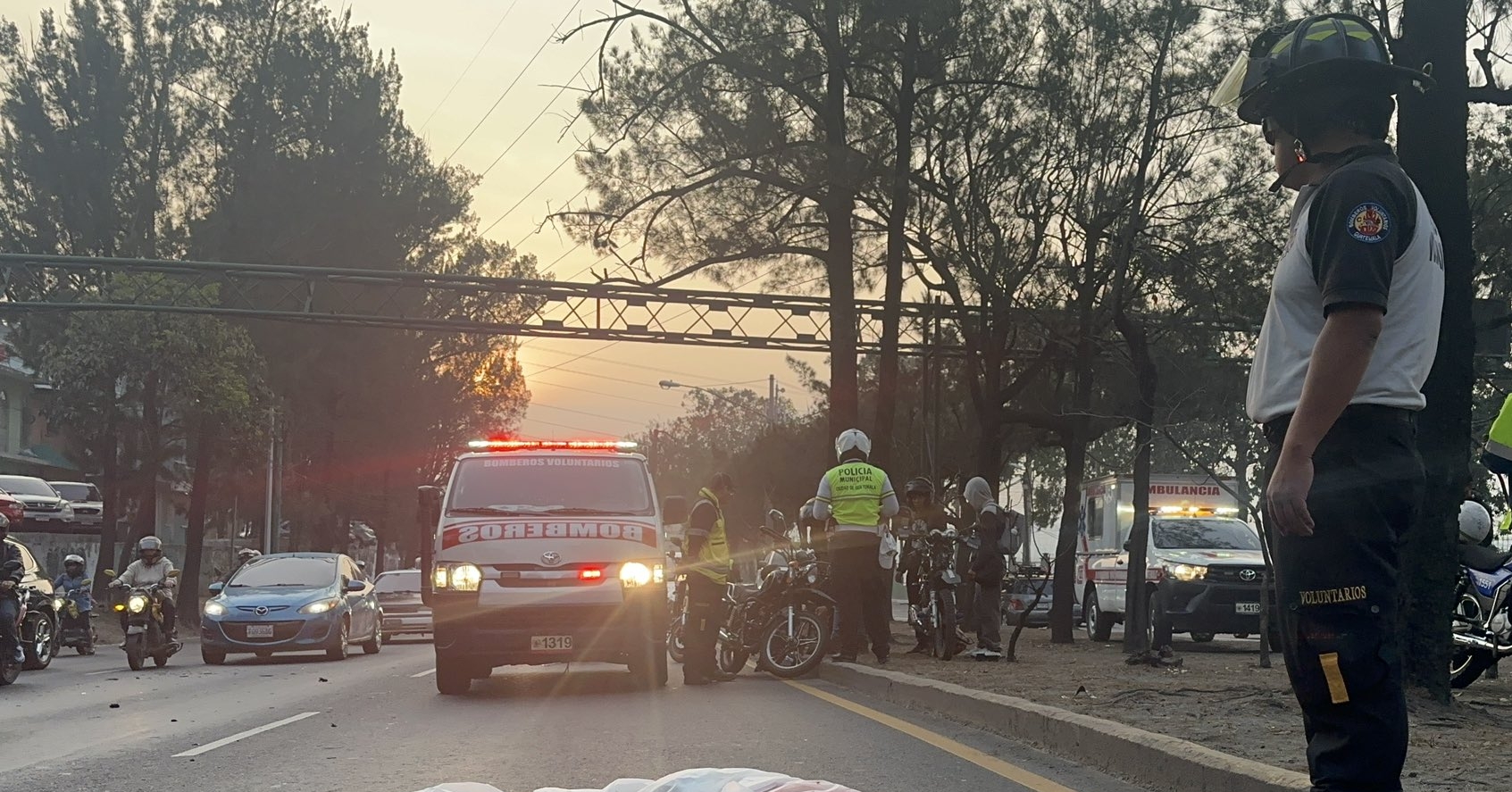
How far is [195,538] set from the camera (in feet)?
128

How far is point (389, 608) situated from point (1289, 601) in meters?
30.1

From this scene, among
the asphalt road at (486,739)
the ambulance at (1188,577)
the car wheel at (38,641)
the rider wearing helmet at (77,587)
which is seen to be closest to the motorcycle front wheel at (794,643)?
the asphalt road at (486,739)

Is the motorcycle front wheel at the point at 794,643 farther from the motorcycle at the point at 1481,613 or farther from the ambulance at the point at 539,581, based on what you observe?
the motorcycle at the point at 1481,613

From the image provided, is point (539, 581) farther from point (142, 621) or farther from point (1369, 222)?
point (1369, 222)

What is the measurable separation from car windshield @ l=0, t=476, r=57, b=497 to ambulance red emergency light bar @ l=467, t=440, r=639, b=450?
3364 cm

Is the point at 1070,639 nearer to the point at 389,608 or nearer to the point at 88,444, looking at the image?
the point at 389,608

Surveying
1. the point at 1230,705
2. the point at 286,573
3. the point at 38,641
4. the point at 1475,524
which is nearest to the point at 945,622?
the point at 1475,524

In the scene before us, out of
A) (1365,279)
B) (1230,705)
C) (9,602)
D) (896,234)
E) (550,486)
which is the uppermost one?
(896,234)

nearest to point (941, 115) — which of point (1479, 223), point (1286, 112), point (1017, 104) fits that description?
point (1017, 104)

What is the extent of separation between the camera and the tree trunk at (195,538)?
3728 centimetres

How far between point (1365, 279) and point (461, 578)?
1028 cm

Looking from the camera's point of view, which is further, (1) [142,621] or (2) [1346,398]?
(1) [142,621]

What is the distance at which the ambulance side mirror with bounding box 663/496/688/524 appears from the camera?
47.6 ft

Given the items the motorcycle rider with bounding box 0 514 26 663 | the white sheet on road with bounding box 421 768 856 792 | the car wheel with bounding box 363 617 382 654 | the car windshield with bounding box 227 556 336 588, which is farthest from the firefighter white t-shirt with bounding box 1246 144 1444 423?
the car wheel with bounding box 363 617 382 654
